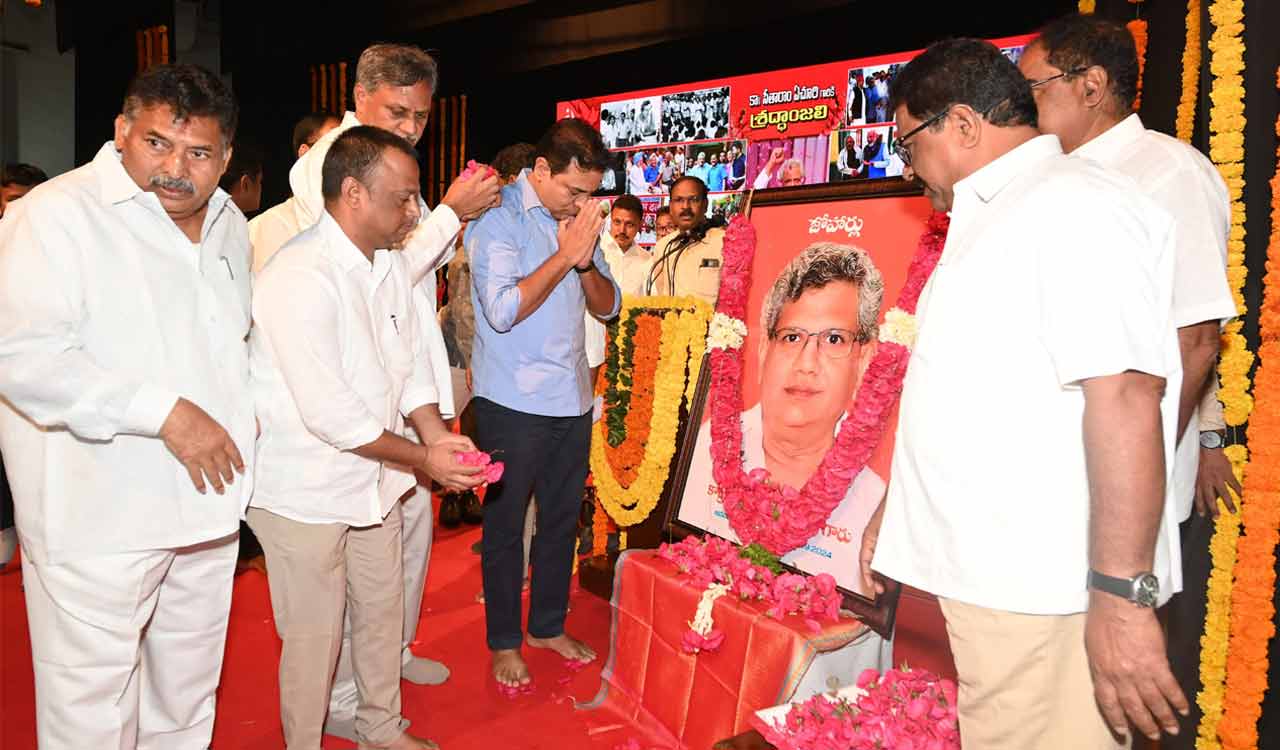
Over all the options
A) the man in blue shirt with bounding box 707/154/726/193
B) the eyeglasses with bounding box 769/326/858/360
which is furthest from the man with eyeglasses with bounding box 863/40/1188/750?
the man in blue shirt with bounding box 707/154/726/193

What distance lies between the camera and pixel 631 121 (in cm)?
945

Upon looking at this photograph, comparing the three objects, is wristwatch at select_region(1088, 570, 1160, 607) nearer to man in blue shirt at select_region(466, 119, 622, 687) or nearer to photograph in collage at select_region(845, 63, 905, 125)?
man in blue shirt at select_region(466, 119, 622, 687)

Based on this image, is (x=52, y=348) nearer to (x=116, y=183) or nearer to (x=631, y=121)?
(x=116, y=183)

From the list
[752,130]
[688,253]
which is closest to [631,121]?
[752,130]

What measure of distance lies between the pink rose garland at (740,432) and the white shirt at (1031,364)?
0.98 m

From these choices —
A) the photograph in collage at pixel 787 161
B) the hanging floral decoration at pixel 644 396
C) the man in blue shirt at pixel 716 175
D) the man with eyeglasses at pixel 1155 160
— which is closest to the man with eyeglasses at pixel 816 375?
the hanging floral decoration at pixel 644 396

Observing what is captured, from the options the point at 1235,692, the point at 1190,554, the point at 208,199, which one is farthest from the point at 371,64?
the point at 1235,692

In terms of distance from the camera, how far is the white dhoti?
2.02 meters

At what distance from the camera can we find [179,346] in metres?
2.15

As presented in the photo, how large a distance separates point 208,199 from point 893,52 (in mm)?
6483

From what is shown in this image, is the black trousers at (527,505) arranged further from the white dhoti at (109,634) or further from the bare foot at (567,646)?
the white dhoti at (109,634)

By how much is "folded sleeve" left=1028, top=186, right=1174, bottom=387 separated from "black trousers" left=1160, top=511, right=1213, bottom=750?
157cm

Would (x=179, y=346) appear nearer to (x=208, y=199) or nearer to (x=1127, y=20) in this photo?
(x=208, y=199)

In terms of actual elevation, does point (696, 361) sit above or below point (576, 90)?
below
